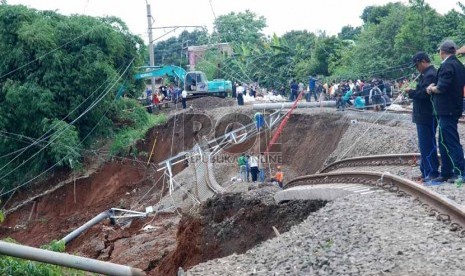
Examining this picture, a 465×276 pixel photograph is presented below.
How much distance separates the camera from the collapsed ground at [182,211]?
1387 cm

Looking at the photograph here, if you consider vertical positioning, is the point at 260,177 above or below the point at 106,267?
below

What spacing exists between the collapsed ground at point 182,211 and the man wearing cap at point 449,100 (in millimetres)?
2499

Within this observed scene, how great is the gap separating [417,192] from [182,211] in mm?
16390

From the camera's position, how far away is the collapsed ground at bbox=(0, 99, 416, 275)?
1387cm

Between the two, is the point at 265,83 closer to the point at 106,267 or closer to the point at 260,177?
the point at 260,177

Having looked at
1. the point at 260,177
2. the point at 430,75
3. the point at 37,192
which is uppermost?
the point at 430,75

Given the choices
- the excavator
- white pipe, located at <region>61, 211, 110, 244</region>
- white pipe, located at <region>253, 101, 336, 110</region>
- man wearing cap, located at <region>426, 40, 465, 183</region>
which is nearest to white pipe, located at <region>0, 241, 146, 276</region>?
man wearing cap, located at <region>426, 40, 465, 183</region>

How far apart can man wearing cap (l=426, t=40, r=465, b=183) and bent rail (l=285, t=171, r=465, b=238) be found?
0.72 meters

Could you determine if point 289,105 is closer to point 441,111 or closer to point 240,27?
point 441,111

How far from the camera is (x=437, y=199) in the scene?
29.9 feet

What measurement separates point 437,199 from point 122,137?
3291 centimetres

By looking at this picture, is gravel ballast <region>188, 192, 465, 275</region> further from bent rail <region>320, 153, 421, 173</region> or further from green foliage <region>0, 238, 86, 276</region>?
bent rail <region>320, 153, 421, 173</region>

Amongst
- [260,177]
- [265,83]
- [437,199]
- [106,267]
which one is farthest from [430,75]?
[265,83]

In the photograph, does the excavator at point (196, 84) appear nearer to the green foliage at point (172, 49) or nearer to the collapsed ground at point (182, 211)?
the collapsed ground at point (182, 211)
